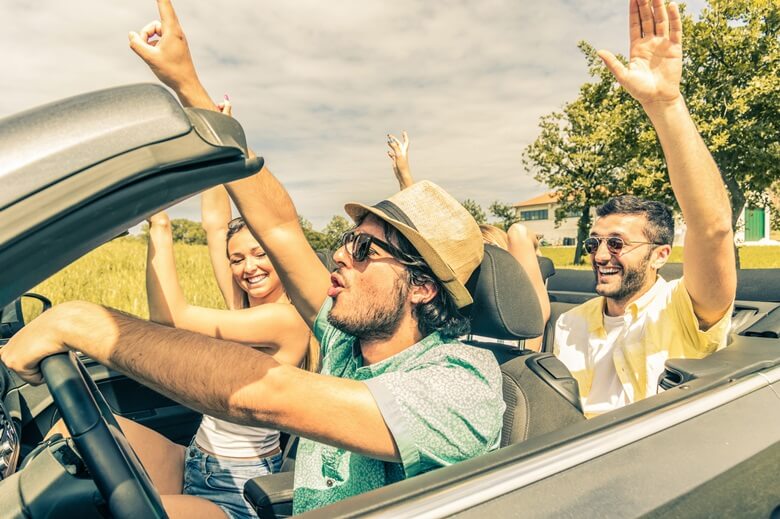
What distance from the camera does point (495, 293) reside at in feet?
6.38

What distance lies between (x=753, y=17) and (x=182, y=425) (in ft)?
76.9

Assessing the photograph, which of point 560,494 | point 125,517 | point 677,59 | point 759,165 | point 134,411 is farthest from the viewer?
point 759,165

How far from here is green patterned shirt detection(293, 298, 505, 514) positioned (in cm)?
138

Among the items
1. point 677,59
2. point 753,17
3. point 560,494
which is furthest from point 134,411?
point 753,17

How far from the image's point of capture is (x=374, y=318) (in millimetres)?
1877

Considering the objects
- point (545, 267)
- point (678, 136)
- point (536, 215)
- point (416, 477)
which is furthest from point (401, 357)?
point (536, 215)

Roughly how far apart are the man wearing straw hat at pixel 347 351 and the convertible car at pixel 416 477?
0.13 meters

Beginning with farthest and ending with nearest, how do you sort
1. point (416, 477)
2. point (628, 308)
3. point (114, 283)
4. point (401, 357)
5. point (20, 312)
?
point (114, 283), point (20, 312), point (628, 308), point (401, 357), point (416, 477)

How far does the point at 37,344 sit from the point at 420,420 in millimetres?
845

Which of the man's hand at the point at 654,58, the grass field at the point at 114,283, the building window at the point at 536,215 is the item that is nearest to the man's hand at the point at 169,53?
the man's hand at the point at 654,58

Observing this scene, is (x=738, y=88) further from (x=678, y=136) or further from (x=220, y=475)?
(x=220, y=475)

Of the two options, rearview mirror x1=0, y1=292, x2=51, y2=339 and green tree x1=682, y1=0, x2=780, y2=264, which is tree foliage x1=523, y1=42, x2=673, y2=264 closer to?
green tree x1=682, y1=0, x2=780, y2=264

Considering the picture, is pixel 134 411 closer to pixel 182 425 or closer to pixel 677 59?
pixel 182 425

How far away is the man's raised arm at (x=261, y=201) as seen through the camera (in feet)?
5.38
